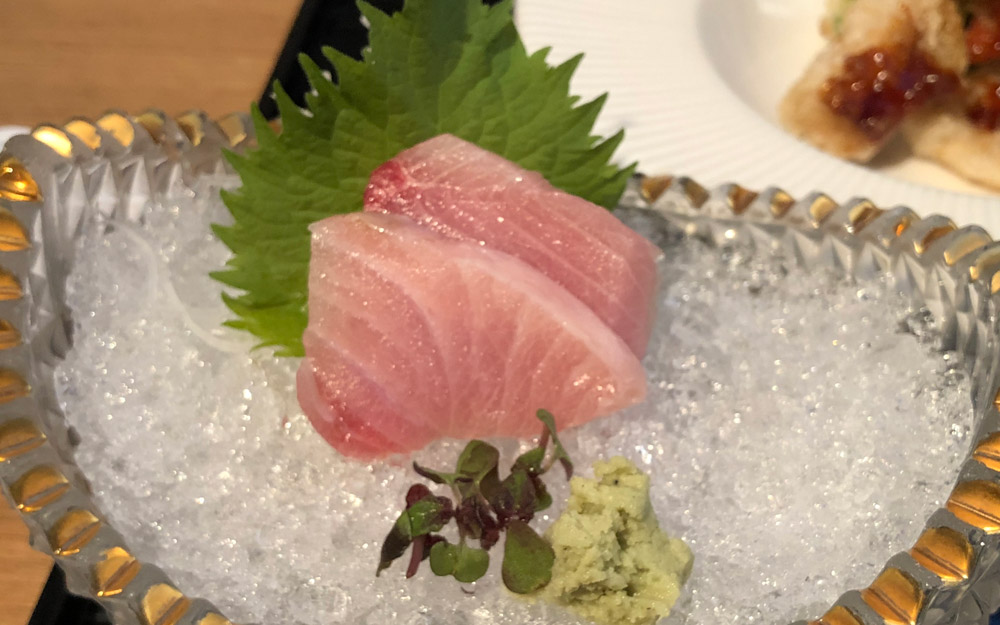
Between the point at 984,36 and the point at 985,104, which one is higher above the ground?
the point at 984,36

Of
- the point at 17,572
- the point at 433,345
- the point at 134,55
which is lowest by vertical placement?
the point at 17,572

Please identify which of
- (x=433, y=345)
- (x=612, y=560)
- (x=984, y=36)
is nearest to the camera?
(x=612, y=560)

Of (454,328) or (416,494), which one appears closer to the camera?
(416,494)

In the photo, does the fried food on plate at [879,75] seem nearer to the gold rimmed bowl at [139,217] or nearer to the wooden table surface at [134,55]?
the gold rimmed bowl at [139,217]

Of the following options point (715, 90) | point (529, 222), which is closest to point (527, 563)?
point (529, 222)

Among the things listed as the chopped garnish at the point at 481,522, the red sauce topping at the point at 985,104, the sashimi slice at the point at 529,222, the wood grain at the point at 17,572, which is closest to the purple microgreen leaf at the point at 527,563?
the chopped garnish at the point at 481,522

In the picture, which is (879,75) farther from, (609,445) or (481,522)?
(481,522)

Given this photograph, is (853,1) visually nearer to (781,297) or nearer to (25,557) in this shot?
(781,297)

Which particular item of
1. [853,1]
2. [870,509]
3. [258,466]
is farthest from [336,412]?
[853,1]
